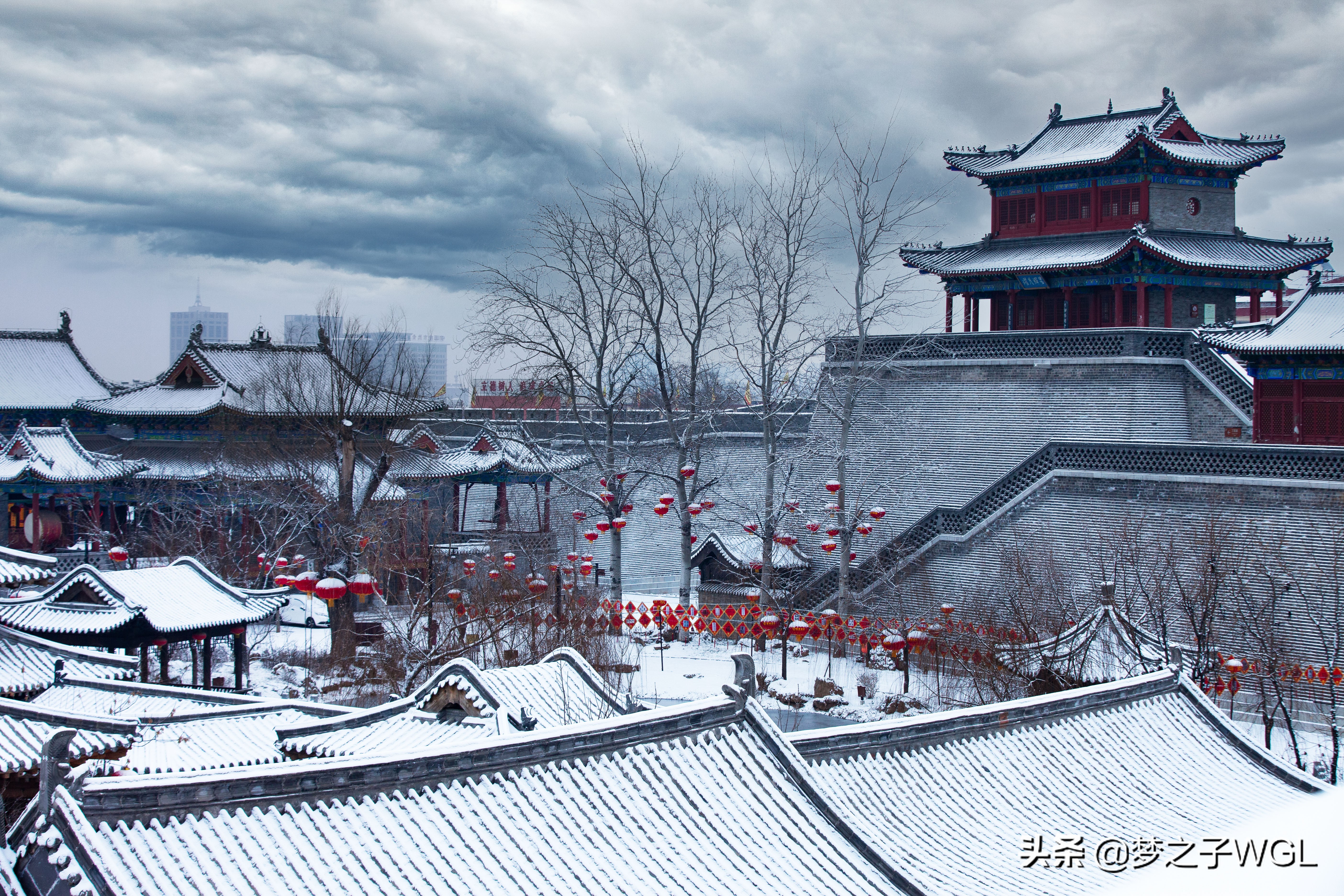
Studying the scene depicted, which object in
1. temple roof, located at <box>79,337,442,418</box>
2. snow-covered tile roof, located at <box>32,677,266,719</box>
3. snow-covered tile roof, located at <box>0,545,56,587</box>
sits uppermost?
temple roof, located at <box>79,337,442,418</box>

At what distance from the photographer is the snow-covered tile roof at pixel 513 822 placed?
19.7 feet

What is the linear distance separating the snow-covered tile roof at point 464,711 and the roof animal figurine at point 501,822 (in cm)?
382

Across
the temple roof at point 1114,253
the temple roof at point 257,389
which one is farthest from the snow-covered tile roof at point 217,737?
the temple roof at point 1114,253

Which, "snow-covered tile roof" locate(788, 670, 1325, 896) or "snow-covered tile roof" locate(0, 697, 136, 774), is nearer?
"snow-covered tile roof" locate(788, 670, 1325, 896)

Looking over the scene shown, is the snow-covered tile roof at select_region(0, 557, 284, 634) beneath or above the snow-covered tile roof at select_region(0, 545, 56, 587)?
beneath

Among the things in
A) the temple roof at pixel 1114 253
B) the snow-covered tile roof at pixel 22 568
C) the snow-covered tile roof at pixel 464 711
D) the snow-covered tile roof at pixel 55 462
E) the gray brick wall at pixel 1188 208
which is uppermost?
the gray brick wall at pixel 1188 208

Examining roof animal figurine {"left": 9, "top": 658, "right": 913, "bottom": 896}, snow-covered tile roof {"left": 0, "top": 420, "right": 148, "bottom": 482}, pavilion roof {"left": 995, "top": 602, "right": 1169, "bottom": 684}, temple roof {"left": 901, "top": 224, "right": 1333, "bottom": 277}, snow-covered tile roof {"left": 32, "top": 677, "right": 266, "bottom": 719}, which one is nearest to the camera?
roof animal figurine {"left": 9, "top": 658, "right": 913, "bottom": 896}

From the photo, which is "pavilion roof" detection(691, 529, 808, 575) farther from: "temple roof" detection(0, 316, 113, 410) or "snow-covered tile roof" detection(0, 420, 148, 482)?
"temple roof" detection(0, 316, 113, 410)

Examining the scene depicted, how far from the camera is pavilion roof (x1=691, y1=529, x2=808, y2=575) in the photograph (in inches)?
898

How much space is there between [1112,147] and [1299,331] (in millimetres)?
7678

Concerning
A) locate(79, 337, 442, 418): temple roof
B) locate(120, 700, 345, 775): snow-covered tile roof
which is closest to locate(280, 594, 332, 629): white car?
locate(79, 337, 442, 418): temple roof

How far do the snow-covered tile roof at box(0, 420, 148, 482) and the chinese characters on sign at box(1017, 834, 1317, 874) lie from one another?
991 inches

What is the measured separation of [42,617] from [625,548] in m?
17.5

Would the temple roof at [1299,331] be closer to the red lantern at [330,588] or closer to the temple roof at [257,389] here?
the red lantern at [330,588]
